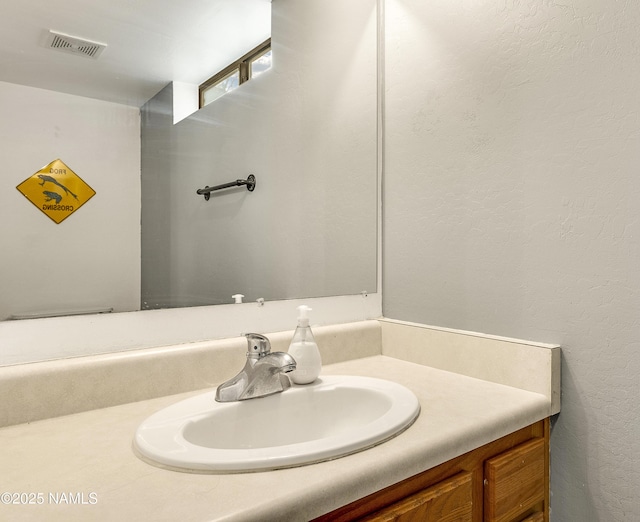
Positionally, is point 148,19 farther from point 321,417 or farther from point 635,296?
point 635,296

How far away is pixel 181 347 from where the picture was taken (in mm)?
978

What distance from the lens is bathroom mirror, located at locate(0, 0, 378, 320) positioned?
33.4 inches

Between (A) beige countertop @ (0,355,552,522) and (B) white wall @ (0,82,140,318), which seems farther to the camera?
(B) white wall @ (0,82,140,318)

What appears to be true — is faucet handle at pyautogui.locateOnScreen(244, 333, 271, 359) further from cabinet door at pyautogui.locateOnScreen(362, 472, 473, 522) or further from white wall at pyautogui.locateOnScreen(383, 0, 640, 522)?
white wall at pyautogui.locateOnScreen(383, 0, 640, 522)

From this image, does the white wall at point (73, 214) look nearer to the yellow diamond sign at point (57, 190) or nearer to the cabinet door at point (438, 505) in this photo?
the yellow diamond sign at point (57, 190)

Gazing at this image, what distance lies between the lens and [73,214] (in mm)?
885

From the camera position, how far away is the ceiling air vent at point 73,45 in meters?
0.87

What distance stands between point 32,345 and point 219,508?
1.81 ft

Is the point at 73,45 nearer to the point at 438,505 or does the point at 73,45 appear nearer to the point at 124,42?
the point at 124,42

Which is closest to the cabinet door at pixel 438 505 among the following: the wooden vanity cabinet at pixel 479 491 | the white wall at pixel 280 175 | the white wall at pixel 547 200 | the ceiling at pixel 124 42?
the wooden vanity cabinet at pixel 479 491

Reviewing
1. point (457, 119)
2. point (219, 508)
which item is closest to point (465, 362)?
point (457, 119)

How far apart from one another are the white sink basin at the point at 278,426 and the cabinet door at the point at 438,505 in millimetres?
98

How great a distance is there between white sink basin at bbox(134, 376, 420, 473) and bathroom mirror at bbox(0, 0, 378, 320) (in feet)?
0.96

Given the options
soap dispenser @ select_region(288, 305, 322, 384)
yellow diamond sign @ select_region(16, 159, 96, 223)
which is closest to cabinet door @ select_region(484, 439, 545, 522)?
soap dispenser @ select_region(288, 305, 322, 384)
